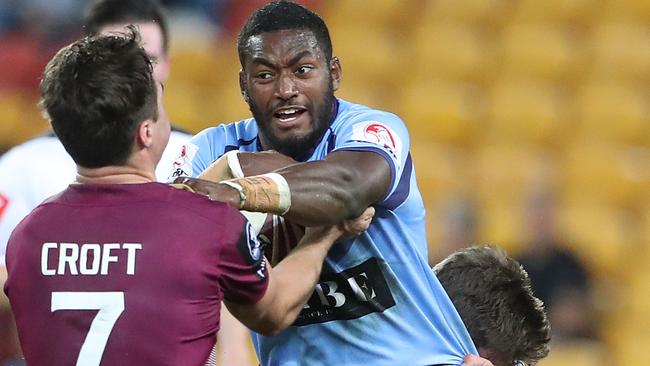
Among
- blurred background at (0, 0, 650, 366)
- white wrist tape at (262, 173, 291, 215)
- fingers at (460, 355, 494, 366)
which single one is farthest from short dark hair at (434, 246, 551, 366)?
blurred background at (0, 0, 650, 366)

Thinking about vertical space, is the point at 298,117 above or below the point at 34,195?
above

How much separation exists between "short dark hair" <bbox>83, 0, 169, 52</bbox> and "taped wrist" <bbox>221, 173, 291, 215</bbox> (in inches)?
82.0

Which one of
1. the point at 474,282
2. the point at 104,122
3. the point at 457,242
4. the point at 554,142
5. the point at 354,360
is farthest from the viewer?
the point at 554,142

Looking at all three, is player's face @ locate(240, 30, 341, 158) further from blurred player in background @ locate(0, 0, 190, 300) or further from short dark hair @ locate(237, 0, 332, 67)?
blurred player in background @ locate(0, 0, 190, 300)

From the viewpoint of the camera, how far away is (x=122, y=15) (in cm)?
527

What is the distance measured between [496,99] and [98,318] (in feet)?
24.2

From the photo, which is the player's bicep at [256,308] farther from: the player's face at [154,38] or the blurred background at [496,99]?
the blurred background at [496,99]

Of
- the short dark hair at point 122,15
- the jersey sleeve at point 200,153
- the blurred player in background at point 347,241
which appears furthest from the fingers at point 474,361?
the short dark hair at point 122,15

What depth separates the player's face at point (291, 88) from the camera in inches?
145

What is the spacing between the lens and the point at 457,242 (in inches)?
313

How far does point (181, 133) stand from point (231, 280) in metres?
2.26

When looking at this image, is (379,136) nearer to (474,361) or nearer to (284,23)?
(284,23)

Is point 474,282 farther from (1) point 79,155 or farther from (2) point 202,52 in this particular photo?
(2) point 202,52

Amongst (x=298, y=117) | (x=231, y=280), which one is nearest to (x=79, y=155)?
(x=231, y=280)
